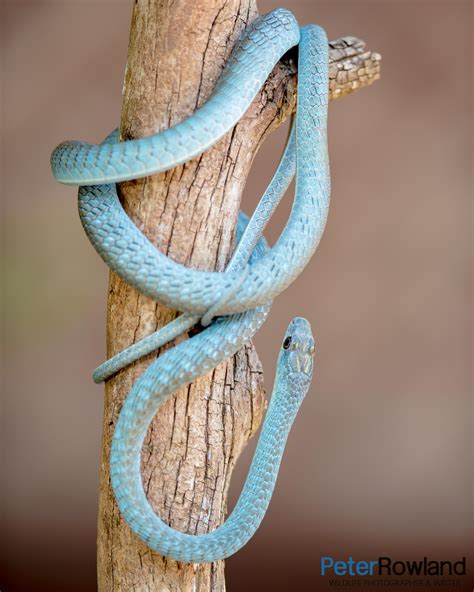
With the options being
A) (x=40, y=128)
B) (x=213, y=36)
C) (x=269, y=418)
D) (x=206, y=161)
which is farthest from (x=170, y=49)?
(x=40, y=128)

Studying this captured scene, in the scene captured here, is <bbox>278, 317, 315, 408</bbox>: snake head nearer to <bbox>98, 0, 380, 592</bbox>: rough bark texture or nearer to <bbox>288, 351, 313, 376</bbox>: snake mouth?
<bbox>288, 351, 313, 376</bbox>: snake mouth

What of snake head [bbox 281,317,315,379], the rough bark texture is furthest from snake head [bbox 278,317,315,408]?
the rough bark texture

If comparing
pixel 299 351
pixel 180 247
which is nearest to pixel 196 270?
pixel 180 247

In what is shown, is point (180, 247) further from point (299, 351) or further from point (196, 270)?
point (299, 351)

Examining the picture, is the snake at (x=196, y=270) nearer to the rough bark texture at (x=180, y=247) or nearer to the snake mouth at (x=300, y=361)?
the rough bark texture at (x=180, y=247)

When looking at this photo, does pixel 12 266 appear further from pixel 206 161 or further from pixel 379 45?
pixel 206 161

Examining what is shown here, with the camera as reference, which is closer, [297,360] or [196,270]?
[196,270]
